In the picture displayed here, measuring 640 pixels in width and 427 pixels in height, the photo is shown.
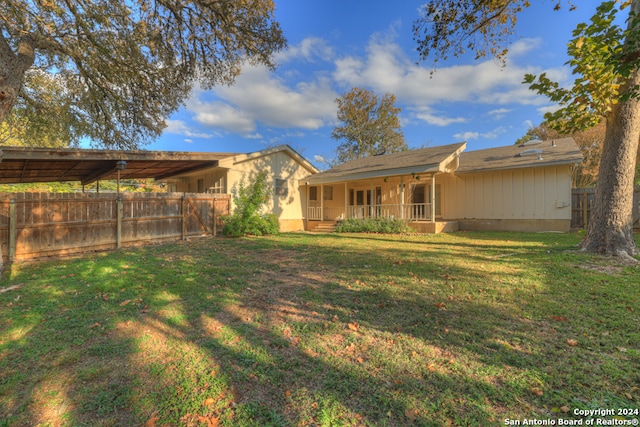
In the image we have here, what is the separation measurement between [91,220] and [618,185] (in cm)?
1360

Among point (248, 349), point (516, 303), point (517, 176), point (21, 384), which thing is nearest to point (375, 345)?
point (248, 349)

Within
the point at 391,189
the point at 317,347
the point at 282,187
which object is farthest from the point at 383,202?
the point at 317,347

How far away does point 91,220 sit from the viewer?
26.9 ft

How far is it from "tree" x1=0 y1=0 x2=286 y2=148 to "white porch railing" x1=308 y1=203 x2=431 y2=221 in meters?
8.57

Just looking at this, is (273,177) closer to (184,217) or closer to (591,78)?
(184,217)

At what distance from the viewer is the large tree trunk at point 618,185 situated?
247 inches

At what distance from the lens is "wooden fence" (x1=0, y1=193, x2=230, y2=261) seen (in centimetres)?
679

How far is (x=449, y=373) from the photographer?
7.57 ft

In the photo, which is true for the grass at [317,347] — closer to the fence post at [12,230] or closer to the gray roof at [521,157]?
the fence post at [12,230]

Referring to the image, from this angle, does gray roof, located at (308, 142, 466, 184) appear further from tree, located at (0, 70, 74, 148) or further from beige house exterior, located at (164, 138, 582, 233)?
tree, located at (0, 70, 74, 148)

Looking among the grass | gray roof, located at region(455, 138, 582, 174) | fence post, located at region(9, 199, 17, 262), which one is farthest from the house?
fence post, located at region(9, 199, 17, 262)

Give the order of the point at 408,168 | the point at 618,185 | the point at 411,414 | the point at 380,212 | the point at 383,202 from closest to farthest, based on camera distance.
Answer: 1. the point at 411,414
2. the point at 618,185
3. the point at 408,168
4. the point at 380,212
5. the point at 383,202

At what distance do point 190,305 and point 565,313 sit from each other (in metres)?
Result: 4.76

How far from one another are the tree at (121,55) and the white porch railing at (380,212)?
8571mm
